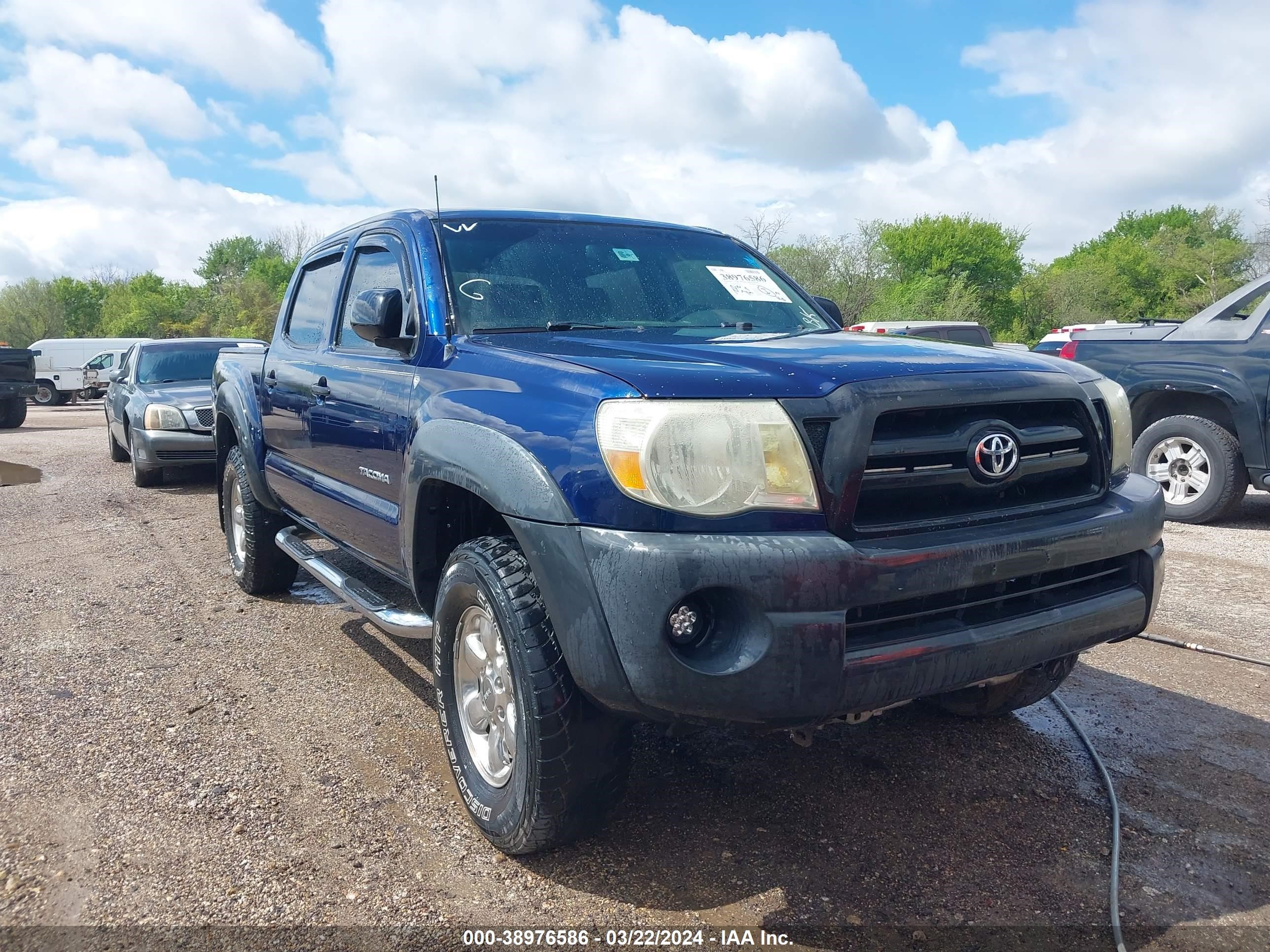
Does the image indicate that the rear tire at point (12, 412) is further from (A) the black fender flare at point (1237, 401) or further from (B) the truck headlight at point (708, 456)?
(B) the truck headlight at point (708, 456)

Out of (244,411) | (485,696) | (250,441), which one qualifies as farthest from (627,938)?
(244,411)

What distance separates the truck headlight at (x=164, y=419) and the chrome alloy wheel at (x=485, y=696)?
7.86 metres

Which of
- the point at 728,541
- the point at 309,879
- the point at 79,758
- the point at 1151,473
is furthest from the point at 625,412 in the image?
the point at 1151,473

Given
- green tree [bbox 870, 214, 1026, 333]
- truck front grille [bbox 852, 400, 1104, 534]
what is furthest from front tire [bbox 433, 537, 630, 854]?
green tree [bbox 870, 214, 1026, 333]

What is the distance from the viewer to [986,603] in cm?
252

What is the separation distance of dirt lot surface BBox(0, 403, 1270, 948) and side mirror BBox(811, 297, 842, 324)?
5.29 ft

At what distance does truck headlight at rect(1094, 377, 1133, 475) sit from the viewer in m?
2.91

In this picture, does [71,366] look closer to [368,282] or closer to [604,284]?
[368,282]

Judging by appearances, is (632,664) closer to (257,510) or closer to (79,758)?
(79,758)

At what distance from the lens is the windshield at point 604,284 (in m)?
3.39

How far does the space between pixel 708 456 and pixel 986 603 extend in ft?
2.77

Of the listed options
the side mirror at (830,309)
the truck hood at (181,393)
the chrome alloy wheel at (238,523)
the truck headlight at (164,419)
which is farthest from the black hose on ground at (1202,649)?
the truck headlight at (164,419)

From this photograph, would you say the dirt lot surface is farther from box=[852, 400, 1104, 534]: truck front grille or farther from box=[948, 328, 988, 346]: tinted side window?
box=[948, 328, 988, 346]: tinted side window

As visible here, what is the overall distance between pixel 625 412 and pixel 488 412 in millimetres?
555
